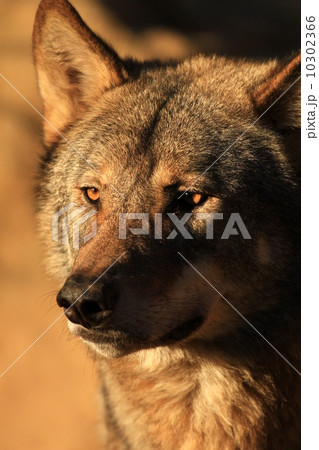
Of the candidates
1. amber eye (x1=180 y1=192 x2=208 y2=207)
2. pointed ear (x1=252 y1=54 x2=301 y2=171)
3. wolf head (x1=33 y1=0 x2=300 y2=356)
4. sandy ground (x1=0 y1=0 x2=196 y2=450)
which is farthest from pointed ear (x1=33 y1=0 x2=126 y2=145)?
amber eye (x1=180 y1=192 x2=208 y2=207)

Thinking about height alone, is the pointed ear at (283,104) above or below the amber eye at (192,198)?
above

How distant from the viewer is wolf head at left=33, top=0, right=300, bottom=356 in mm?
2693

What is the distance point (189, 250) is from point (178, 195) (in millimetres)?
255

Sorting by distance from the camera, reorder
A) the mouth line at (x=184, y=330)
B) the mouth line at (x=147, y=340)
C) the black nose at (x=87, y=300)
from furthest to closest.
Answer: the mouth line at (x=184, y=330) < the mouth line at (x=147, y=340) < the black nose at (x=87, y=300)

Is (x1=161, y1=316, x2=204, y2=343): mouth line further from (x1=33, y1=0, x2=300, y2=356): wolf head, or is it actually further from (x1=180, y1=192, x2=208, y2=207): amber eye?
(x1=180, y1=192, x2=208, y2=207): amber eye

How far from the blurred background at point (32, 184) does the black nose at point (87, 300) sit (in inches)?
35.9

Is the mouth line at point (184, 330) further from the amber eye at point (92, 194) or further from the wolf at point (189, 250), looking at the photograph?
the amber eye at point (92, 194)

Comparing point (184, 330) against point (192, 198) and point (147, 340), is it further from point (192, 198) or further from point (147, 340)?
point (192, 198)

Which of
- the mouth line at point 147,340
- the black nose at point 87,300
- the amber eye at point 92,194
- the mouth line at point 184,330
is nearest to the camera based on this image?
the black nose at point 87,300

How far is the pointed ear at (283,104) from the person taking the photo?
294 cm

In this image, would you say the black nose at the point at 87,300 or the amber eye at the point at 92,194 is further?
the amber eye at the point at 92,194

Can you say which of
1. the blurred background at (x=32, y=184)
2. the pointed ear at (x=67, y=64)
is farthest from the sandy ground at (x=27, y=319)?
the pointed ear at (x=67, y=64)

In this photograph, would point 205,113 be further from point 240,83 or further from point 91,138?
point 91,138

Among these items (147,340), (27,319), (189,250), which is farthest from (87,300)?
(27,319)
